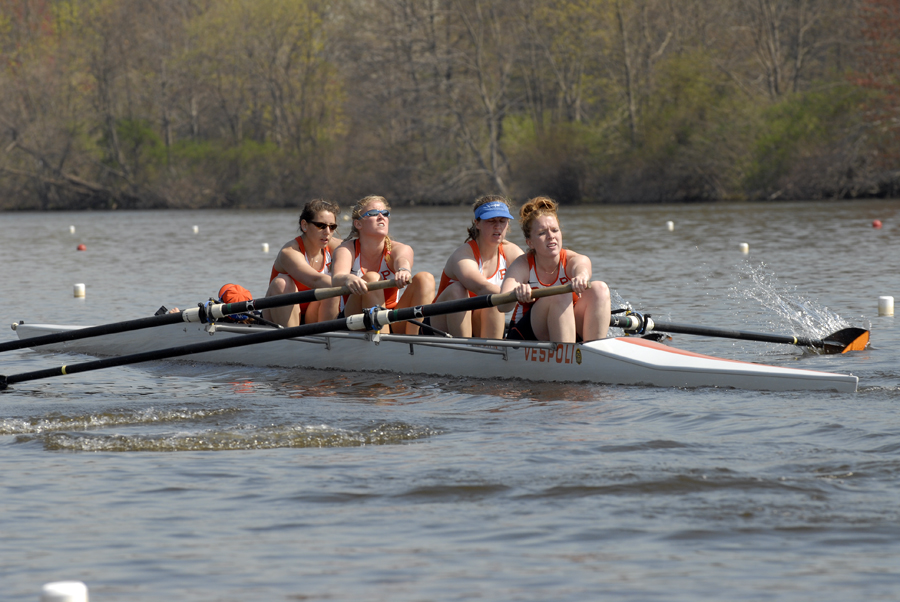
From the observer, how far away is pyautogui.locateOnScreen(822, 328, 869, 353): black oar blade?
7879 millimetres

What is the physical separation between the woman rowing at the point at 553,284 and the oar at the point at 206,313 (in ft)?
3.10

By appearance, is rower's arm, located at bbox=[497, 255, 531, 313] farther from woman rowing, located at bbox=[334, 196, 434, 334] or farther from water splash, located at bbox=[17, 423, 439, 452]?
water splash, located at bbox=[17, 423, 439, 452]

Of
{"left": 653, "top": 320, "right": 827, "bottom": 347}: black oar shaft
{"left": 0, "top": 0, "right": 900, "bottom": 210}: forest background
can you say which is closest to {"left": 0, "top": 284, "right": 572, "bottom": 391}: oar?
{"left": 653, "top": 320, "right": 827, "bottom": 347}: black oar shaft

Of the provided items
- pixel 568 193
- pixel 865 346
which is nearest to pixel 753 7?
pixel 568 193

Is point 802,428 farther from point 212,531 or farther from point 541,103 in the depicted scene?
point 541,103

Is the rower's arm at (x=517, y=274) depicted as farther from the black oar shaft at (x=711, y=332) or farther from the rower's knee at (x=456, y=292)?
the black oar shaft at (x=711, y=332)

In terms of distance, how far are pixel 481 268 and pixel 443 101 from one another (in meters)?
35.0

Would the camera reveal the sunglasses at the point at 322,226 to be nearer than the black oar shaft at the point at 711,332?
No

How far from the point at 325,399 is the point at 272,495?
241 centimetres

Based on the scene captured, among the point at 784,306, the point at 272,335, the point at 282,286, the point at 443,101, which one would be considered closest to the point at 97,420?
the point at 272,335

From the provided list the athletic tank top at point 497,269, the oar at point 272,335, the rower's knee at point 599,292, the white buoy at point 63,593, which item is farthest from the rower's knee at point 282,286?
the white buoy at point 63,593

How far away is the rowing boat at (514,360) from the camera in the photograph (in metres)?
6.52

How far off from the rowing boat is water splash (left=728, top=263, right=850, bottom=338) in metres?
2.58

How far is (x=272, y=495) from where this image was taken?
4.58 meters
